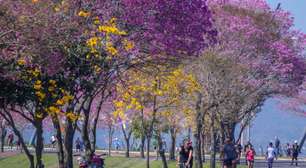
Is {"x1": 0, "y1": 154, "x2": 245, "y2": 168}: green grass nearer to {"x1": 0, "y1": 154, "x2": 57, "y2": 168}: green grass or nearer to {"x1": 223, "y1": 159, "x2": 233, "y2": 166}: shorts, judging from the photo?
{"x1": 0, "y1": 154, "x2": 57, "y2": 168}: green grass

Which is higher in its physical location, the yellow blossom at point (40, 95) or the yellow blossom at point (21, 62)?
the yellow blossom at point (21, 62)

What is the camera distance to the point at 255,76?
38.3 m

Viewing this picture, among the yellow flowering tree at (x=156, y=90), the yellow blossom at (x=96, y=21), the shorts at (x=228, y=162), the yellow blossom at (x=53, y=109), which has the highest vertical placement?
the yellow blossom at (x=96, y=21)

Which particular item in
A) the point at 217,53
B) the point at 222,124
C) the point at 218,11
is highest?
the point at 218,11

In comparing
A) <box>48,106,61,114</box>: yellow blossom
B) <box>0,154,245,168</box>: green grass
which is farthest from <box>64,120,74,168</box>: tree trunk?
<box>0,154,245,168</box>: green grass

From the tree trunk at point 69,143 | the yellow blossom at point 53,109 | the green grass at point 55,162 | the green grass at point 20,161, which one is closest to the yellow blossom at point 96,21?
the yellow blossom at point 53,109

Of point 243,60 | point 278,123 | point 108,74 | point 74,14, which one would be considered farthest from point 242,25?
point 278,123

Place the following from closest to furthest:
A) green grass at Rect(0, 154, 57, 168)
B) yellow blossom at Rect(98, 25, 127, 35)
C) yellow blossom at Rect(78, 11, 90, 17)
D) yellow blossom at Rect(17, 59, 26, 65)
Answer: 1. yellow blossom at Rect(17, 59, 26, 65)
2. yellow blossom at Rect(78, 11, 90, 17)
3. yellow blossom at Rect(98, 25, 127, 35)
4. green grass at Rect(0, 154, 57, 168)

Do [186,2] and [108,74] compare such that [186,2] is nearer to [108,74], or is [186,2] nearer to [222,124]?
[108,74]

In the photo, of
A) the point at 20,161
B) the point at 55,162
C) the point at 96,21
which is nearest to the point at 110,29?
the point at 96,21

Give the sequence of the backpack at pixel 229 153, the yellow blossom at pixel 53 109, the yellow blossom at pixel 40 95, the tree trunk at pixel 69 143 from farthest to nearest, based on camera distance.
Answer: the backpack at pixel 229 153 → the tree trunk at pixel 69 143 → the yellow blossom at pixel 53 109 → the yellow blossom at pixel 40 95

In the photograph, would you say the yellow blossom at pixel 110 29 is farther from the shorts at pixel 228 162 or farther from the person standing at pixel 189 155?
the shorts at pixel 228 162

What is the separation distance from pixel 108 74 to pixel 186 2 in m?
3.05

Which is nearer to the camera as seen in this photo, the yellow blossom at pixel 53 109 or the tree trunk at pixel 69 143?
the yellow blossom at pixel 53 109
